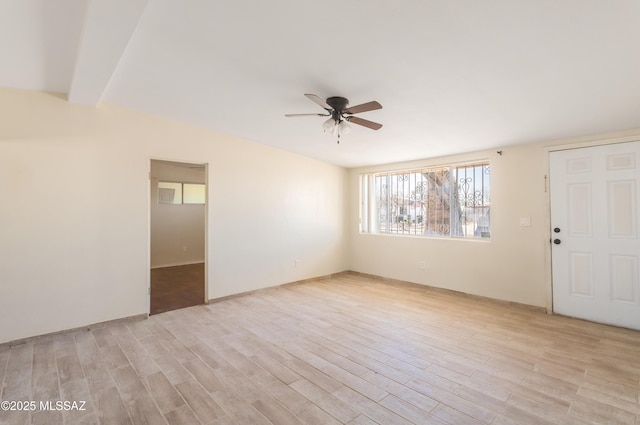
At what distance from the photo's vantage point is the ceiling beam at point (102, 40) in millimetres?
1814

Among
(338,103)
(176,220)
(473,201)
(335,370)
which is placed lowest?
(335,370)

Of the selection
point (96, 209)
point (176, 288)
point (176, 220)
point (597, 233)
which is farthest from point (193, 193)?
point (597, 233)

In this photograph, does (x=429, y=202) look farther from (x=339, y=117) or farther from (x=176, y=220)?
(x=176, y=220)

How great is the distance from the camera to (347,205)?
→ 6.50 metres

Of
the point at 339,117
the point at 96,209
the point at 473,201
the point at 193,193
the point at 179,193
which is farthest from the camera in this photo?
the point at 193,193

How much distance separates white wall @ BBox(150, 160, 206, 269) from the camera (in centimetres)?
695

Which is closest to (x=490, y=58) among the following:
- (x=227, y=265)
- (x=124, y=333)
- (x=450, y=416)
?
(x=450, y=416)

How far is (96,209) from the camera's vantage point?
11.4 feet

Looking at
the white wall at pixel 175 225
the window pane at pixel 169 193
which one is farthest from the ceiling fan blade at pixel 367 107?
the window pane at pixel 169 193

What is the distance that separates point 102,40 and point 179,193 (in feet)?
18.6

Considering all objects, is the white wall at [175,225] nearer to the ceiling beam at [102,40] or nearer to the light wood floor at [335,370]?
the light wood floor at [335,370]

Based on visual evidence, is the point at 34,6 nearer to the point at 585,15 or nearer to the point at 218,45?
the point at 218,45

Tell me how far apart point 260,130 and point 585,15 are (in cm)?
356

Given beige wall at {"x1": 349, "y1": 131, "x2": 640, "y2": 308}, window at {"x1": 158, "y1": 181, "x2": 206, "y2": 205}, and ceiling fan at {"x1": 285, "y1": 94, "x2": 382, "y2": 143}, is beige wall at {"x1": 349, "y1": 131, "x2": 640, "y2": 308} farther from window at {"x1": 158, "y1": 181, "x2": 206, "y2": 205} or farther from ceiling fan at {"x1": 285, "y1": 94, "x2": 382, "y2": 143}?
window at {"x1": 158, "y1": 181, "x2": 206, "y2": 205}
